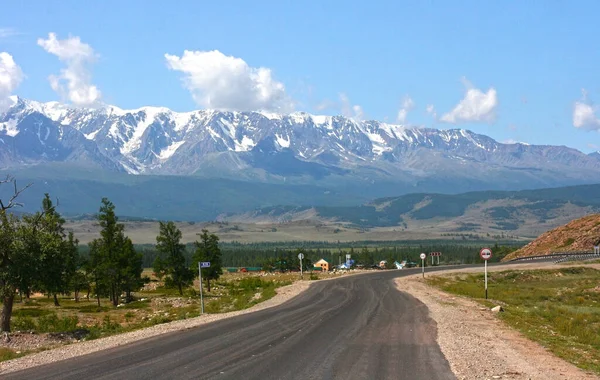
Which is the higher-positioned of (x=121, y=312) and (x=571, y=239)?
(x=571, y=239)

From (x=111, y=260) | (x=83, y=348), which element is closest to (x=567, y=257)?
(x=111, y=260)

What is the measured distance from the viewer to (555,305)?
43.8m

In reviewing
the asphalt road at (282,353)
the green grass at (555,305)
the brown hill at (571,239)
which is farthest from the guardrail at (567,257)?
the asphalt road at (282,353)

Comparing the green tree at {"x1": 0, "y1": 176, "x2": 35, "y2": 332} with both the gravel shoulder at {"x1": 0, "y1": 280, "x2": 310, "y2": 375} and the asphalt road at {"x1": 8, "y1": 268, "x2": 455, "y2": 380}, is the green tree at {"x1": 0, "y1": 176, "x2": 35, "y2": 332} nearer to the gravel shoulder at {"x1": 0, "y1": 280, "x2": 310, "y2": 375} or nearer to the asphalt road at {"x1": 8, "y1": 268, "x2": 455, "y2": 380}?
the gravel shoulder at {"x1": 0, "y1": 280, "x2": 310, "y2": 375}

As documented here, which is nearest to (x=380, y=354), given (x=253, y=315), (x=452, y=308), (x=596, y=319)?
(x=253, y=315)

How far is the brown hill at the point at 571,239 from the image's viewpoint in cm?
10444

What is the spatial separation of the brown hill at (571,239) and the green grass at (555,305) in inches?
1339

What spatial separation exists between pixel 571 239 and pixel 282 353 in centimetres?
10025

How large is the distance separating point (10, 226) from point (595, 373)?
30.1 metres

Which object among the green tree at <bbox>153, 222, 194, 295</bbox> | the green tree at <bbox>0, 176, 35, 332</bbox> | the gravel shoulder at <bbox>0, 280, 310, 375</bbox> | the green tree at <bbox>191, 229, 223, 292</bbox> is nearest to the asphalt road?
the gravel shoulder at <bbox>0, 280, 310, 375</bbox>

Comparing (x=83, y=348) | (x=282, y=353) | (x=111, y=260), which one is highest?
(x=111, y=260)

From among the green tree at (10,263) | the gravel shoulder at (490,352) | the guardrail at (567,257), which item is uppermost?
the green tree at (10,263)

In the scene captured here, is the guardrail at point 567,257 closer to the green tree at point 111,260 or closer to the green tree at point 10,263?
the green tree at point 111,260

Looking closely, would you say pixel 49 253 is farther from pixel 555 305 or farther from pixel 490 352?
pixel 555 305
